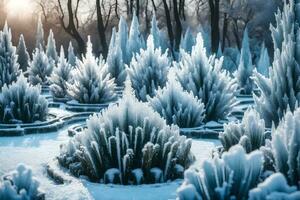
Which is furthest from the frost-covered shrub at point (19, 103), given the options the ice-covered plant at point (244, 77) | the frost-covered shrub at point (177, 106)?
the ice-covered plant at point (244, 77)

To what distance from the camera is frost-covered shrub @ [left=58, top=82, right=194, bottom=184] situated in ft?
22.4

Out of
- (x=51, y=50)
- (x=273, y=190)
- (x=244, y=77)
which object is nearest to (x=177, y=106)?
(x=273, y=190)

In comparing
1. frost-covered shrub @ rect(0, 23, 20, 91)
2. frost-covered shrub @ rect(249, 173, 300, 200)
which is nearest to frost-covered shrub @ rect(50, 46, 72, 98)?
frost-covered shrub @ rect(0, 23, 20, 91)

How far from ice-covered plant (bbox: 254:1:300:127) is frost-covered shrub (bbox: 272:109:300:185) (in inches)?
167

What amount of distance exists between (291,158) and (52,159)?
3987 millimetres

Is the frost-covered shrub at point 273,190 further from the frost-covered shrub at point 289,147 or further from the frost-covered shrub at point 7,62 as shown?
the frost-covered shrub at point 7,62

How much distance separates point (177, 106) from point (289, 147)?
5.69 meters

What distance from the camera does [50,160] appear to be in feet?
26.6

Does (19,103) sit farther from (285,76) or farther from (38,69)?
(38,69)

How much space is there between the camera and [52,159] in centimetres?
810

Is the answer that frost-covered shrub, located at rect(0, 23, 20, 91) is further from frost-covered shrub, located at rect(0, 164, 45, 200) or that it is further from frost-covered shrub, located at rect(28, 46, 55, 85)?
frost-covered shrub, located at rect(0, 164, 45, 200)

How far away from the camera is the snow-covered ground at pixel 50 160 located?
20.1 feet

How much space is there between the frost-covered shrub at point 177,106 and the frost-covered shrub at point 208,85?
1.14 m

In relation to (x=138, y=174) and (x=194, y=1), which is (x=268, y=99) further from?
(x=194, y=1)
